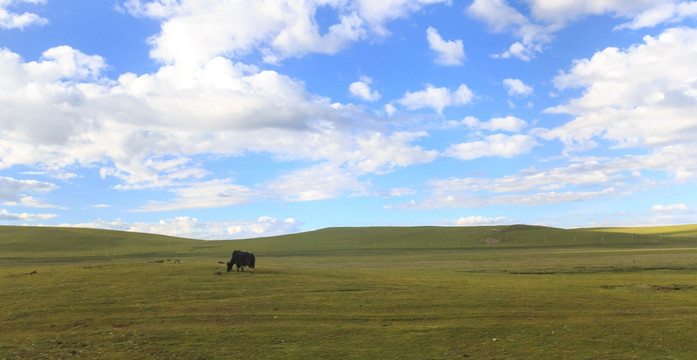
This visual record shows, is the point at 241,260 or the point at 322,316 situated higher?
the point at 241,260

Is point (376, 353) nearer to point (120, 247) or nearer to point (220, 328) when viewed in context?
point (220, 328)

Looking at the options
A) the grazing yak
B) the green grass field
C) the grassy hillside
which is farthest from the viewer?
the grassy hillside

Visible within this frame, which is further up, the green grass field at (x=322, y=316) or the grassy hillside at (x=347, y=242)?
the grassy hillside at (x=347, y=242)

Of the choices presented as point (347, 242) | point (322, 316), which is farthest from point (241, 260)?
point (347, 242)

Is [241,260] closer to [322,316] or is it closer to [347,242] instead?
[322,316]

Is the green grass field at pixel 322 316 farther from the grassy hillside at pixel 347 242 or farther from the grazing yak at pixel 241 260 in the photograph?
the grassy hillside at pixel 347 242

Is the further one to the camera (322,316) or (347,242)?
(347,242)

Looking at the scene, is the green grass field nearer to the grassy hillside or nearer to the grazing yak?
the grazing yak

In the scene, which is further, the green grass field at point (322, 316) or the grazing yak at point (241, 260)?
the grazing yak at point (241, 260)

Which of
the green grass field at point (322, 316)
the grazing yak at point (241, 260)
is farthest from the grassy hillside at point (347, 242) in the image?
the green grass field at point (322, 316)

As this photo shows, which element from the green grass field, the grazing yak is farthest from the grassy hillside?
the green grass field

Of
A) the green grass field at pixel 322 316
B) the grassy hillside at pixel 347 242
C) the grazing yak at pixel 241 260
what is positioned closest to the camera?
the green grass field at pixel 322 316

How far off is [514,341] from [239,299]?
1452 centimetres

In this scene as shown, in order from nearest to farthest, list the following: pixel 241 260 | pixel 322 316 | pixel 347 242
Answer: pixel 322 316 → pixel 241 260 → pixel 347 242
